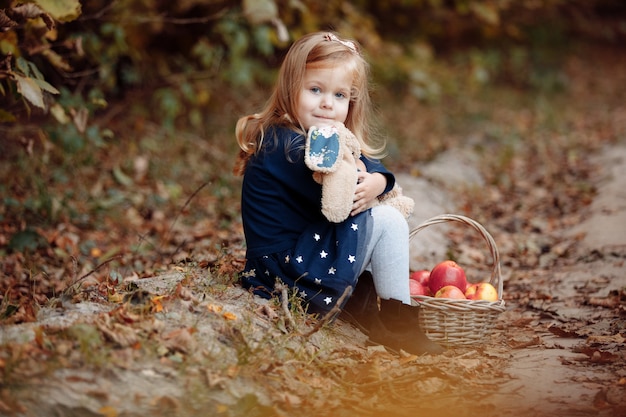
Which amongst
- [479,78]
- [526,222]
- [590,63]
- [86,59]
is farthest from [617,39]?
[86,59]

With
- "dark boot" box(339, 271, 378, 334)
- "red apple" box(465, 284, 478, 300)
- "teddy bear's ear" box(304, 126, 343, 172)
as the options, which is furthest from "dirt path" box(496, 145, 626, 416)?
"teddy bear's ear" box(304, 126, 343, 172)

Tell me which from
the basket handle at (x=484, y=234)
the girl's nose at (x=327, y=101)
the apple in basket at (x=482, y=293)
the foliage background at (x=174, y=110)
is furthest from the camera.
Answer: the foliage background at (x=174, y=110)

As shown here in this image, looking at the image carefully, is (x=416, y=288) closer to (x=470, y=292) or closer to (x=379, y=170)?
(x=470, y=292)

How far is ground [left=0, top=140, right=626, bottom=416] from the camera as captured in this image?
2336 millimetres

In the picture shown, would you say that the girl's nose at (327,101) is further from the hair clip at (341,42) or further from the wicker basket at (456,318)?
the wicker basket at (456,318)

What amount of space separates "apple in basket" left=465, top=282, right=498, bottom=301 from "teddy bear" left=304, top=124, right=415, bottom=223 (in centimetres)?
79

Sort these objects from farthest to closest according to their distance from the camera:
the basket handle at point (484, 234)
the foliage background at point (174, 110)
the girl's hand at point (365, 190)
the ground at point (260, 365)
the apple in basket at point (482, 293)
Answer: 1. the foliage background at point (174, 110)
2. the basket handle at point (484, 234)
3. the apple in basket at point (482, 293)
4. the girl's hand at point (365, 190)
5. the ground at point (260, 365)

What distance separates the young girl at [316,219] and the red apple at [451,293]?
0.21 m

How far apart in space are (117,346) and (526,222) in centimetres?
435

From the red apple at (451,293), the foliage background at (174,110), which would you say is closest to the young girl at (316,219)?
the red apple at (451,293)

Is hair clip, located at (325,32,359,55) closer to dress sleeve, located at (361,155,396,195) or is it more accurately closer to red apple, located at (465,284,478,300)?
dress sleeve, located at (361,155,396,195)

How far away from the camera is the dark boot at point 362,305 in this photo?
10.9 feet

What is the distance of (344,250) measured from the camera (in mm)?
3125

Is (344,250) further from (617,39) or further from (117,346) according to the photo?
(617,39)
